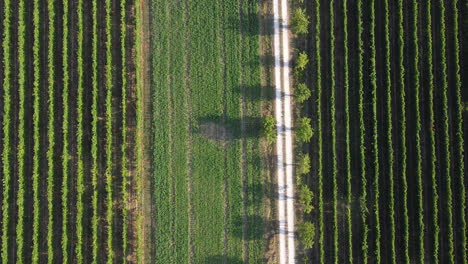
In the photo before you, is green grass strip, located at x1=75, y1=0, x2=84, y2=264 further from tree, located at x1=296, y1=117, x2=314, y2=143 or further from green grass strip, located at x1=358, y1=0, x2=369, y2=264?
green grass strip, located at x1=358, y1=0, x2=369, y2=264

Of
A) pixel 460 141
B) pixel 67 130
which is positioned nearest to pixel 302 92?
pixel 460 141

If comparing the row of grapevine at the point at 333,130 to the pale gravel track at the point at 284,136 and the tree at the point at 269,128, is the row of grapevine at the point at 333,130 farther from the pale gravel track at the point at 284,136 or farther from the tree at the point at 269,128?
the tree at the point at 269,128

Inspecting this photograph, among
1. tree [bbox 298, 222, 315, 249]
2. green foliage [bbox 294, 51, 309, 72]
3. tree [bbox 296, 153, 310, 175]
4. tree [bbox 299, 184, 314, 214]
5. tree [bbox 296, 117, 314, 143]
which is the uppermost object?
green foliage [bbox 294, 51, 309, 72]

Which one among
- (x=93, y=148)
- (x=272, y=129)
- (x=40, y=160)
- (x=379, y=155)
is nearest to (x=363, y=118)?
(x=379, y=155)

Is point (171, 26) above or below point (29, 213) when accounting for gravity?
above

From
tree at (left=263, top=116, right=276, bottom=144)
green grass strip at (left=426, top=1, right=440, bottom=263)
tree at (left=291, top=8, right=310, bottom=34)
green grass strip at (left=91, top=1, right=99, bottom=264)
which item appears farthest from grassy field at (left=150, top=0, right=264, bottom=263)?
green grass strip at (left=426, top=1, right=440, bottom=263)

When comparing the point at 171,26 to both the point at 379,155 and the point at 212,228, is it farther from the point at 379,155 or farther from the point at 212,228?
the point at 379,155
